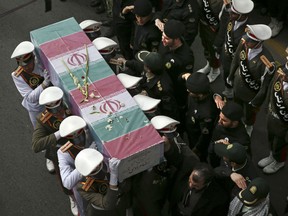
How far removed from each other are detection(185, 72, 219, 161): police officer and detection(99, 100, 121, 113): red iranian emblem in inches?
32.6

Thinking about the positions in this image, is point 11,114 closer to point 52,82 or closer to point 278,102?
point 52,82

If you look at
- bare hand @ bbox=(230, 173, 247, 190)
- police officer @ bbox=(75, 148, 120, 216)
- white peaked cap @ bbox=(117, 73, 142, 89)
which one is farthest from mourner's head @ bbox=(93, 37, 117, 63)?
bare hand @ bbox=(230, 173, 247, 190)

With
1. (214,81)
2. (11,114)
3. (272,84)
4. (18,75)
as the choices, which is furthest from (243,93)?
(11,114)

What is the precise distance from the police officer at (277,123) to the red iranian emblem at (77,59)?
6.79 feet

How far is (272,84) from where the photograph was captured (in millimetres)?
5453

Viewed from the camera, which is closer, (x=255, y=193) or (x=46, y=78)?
(x=255, y=193)

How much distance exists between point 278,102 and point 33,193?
3.09 meters

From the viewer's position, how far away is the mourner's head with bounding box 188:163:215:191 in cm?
443

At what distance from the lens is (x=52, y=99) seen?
491cm

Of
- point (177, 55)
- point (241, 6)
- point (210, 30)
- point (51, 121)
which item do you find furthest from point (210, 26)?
point (51, 121)

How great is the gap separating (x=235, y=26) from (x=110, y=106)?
6.69 ft

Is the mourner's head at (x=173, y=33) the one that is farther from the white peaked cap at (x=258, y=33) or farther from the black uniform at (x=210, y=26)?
the black uniform at (x=210, y=26)

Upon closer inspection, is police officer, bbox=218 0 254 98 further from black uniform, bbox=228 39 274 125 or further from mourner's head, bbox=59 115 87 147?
mourner's head, bbox=59 115 87 147

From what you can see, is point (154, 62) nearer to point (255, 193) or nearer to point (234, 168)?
point (234, 168)
